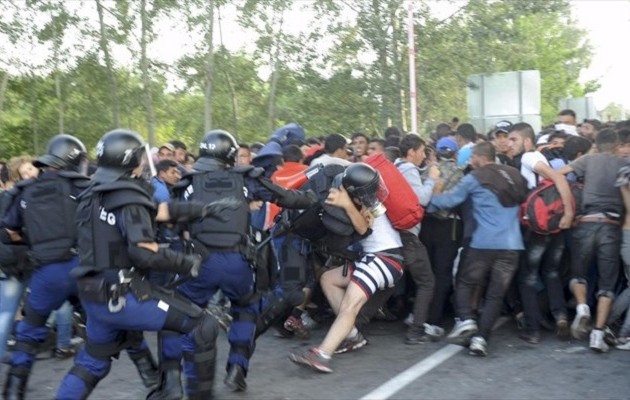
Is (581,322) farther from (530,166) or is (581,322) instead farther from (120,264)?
(120,264)

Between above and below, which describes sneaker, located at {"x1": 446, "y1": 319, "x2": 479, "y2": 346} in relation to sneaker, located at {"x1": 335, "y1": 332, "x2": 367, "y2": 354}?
above

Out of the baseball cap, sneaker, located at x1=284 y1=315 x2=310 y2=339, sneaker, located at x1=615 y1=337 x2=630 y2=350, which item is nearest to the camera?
sneaker, located at x1=615 y1=337 x2=630 y2=350

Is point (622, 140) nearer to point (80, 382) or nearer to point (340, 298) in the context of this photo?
point (340, 298)

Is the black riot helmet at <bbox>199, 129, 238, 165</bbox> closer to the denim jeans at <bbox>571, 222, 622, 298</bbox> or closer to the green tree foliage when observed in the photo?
the denim jeans at <bbox>571, 222, 622, 298</bbox>

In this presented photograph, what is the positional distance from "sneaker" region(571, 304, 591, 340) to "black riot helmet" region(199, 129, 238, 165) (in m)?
3.38

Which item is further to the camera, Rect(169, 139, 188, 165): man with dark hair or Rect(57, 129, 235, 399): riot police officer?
Rect(169, 139, 188, 165): man with dark hair

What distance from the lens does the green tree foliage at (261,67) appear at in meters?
21.5

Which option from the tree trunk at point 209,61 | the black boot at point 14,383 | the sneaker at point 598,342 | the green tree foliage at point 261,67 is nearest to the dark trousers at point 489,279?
the sneaker at point 598,342

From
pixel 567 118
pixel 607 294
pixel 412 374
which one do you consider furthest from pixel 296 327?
pixel 567 118

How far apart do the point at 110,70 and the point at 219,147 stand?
21.8 meters

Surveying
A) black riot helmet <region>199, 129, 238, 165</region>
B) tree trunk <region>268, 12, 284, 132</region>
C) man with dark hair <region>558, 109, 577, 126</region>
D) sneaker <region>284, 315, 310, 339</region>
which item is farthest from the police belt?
tree trunk <region>268, 12, 284, 132</region>

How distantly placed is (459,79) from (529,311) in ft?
51.6

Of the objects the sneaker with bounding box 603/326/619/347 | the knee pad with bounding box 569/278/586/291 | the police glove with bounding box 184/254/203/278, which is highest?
the police glove with bounding box 184/254/203/278

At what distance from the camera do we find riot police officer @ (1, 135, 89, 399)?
18.5 feet
